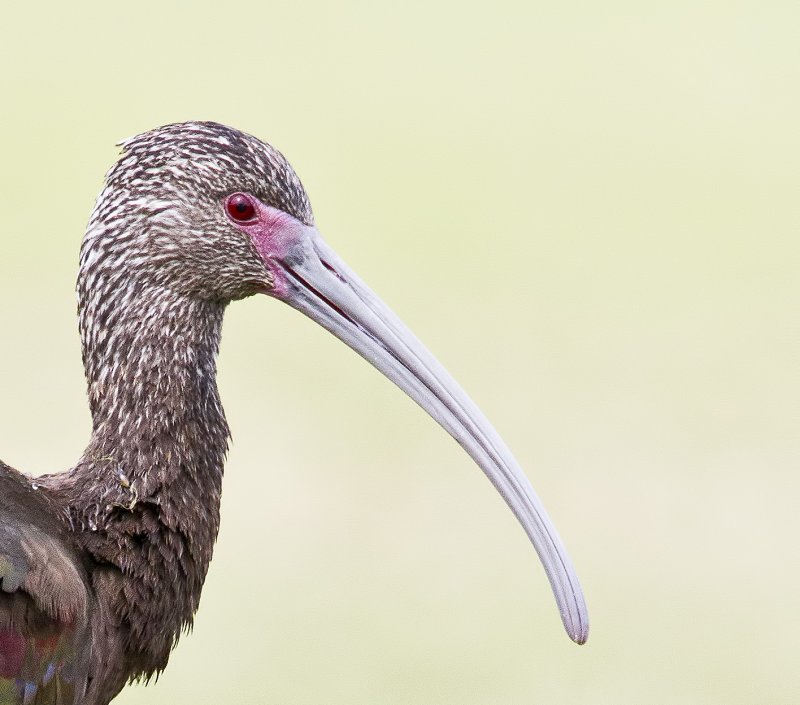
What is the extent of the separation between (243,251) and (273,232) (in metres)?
0.10

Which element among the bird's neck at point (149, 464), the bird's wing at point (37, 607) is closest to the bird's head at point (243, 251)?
the bird's neck at point (149, 464)

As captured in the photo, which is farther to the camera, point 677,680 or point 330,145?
point 330,145

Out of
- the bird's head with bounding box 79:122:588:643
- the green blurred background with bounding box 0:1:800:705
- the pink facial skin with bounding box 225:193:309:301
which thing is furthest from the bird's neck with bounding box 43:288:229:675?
the green blurred background with bounding box 0:1:800:705

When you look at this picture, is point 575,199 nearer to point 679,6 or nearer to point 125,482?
point 679,6

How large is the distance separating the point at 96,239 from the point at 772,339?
31.2 ft

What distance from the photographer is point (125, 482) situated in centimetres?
446

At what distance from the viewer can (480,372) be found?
12094 millimetres

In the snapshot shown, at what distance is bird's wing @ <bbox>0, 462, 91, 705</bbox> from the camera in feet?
13.4

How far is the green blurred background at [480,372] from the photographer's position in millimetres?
8773

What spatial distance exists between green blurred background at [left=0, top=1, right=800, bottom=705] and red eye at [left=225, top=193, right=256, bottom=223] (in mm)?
4050

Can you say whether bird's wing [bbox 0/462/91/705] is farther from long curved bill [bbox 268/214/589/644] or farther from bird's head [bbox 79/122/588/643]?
long curved bill [bbox 268/214/589/644]

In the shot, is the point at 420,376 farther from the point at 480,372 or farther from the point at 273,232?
the point at 480,372

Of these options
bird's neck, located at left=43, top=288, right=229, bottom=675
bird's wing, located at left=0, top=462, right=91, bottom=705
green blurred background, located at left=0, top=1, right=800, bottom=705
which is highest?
green blurred background, located at left=0, top=1, right=800, bottom=705

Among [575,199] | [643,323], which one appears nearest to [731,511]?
[643,323]
